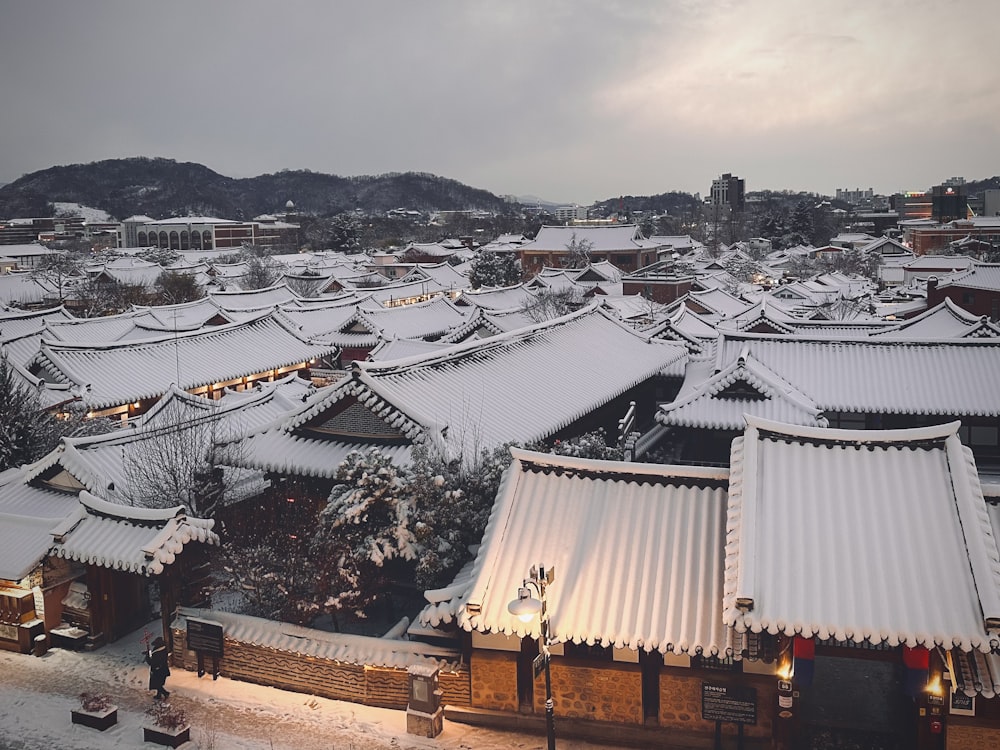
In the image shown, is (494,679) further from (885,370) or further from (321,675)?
(885,370)

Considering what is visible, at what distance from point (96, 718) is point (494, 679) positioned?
625 cm

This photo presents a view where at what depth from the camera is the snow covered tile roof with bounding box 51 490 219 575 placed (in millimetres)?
14281

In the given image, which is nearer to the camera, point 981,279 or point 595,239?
point 981,279

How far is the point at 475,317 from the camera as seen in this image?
38406 millimetres

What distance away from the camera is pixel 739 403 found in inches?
910

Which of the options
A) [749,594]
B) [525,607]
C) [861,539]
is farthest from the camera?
[861,539]

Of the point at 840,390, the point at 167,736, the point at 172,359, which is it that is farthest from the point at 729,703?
the point at 172,359

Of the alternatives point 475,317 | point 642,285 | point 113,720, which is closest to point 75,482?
point 113,720

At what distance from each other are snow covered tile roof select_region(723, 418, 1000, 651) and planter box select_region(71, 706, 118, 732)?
9.63 metres

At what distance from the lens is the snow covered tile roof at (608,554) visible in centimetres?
1129

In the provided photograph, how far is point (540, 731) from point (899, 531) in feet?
19.3

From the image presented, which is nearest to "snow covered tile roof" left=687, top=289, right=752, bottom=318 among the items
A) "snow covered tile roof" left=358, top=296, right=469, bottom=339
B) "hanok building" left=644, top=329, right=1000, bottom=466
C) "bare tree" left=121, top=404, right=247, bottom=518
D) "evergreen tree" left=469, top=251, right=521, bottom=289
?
"snow covered tile roof" left=358, top=296, right=469, bottom=339

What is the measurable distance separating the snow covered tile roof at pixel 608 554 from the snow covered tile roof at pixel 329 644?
45.6 inches

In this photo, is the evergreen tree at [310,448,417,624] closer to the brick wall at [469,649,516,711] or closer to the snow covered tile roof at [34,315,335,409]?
the brick wall at [469,649,516,711]
